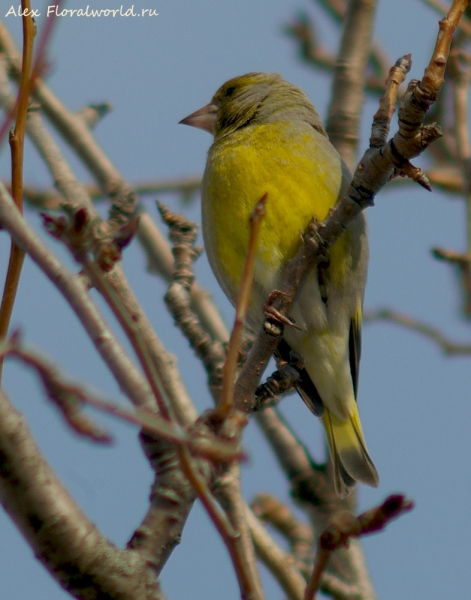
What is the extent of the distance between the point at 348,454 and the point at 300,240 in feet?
4.38

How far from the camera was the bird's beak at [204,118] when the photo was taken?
4.90 meters

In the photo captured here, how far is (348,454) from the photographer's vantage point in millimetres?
4285

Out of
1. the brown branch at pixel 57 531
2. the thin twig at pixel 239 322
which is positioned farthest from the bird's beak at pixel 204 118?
the brown branch at pixel 57 531

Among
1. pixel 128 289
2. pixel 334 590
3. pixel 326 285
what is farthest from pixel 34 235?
pixel 326 285

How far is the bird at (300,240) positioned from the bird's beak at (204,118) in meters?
0.19

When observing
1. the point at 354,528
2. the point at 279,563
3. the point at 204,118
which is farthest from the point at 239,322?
the point at 204,118

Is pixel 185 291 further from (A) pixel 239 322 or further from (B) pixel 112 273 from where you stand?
(A) pixel 239 322

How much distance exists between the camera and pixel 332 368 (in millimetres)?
4246

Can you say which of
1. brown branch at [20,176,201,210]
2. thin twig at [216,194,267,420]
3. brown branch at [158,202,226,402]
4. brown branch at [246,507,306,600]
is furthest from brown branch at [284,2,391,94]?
thin twig at [216,194,267,420]

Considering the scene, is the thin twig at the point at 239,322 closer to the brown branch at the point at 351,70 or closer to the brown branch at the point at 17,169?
the brown branch at the point at 17,169

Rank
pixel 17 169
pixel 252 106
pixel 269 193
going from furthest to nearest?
1. pixel 252 106
2. pixel 269 193
3. pixel 17 169

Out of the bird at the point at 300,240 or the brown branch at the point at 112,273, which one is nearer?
the brown branch at the point at 112,273

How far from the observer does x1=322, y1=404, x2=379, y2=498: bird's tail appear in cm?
416

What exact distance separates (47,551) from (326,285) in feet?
8.81
